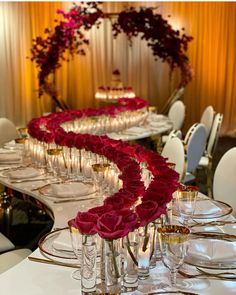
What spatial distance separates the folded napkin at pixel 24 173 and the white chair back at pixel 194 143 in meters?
1.46

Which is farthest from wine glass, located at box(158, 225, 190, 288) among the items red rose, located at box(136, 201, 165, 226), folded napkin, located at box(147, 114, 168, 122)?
folded napkin, located at box(147, 114, 168, 122)

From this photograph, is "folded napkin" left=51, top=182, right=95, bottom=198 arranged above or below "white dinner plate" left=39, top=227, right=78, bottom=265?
below

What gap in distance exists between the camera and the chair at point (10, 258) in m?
2.26

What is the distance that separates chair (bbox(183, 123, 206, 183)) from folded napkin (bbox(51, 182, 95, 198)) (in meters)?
1.57

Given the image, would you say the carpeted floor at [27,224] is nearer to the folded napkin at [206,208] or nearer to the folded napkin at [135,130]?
the folded napkin at [135,130]

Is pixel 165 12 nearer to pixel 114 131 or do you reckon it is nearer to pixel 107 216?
pixel 114 131

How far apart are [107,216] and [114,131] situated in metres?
3.26

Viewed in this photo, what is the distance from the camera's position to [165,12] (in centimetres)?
818

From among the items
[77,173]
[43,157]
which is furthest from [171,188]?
[43,157]

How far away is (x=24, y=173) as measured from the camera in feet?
9.63

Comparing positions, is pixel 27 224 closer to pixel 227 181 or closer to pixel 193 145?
pixel 193 145

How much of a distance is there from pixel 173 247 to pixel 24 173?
1.63m

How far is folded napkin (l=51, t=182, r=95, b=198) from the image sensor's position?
250cm

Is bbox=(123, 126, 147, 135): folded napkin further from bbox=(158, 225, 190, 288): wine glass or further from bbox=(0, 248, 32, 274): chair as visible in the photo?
bbox=(158, 225, 190, 288): wine glass
